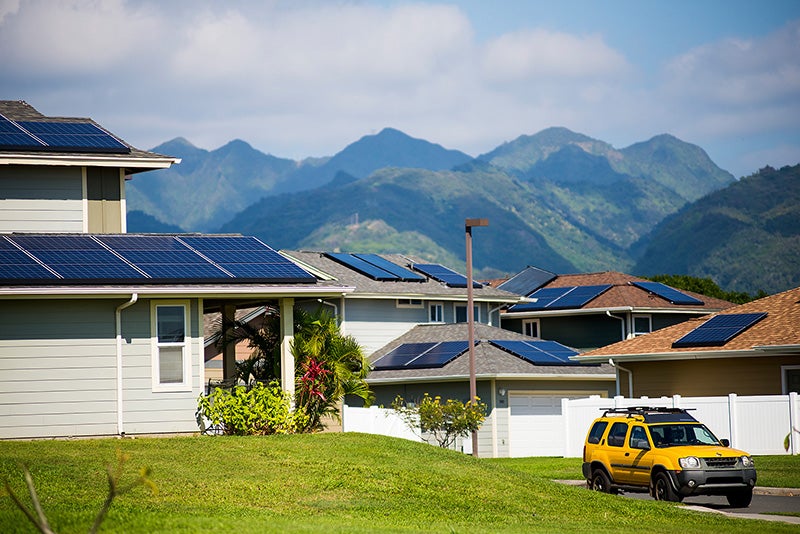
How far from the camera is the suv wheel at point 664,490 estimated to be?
2308 centimetres

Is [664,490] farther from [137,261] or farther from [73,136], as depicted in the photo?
[73,136]

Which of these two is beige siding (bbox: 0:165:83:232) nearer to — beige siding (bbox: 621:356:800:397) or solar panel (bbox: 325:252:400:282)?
solar panel (bbox: 325:252:400:282)

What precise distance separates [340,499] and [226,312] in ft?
36.7

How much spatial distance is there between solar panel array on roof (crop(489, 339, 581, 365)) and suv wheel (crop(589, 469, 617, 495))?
17293 millimetres

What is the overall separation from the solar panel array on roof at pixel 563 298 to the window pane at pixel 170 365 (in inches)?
1106

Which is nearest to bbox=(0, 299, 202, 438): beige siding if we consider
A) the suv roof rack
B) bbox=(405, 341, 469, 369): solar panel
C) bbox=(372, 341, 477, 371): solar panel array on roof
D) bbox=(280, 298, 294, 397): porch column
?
bbox=(280, 298, 294, 397): porch column

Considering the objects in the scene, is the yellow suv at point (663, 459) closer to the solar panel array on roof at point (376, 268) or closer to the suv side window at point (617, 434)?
the suv side window at point (617, 434)

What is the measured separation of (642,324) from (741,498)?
28.7m

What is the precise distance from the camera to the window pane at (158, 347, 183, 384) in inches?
1034

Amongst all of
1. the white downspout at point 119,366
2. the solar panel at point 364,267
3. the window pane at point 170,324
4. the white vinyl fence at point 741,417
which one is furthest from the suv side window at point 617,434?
the solar panel at point 364,267

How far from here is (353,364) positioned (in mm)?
28953

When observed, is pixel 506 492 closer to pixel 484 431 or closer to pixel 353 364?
pixel 353 364

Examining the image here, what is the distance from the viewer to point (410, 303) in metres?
46.2

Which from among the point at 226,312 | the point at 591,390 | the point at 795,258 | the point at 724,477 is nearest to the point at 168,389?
the point at 226,312
